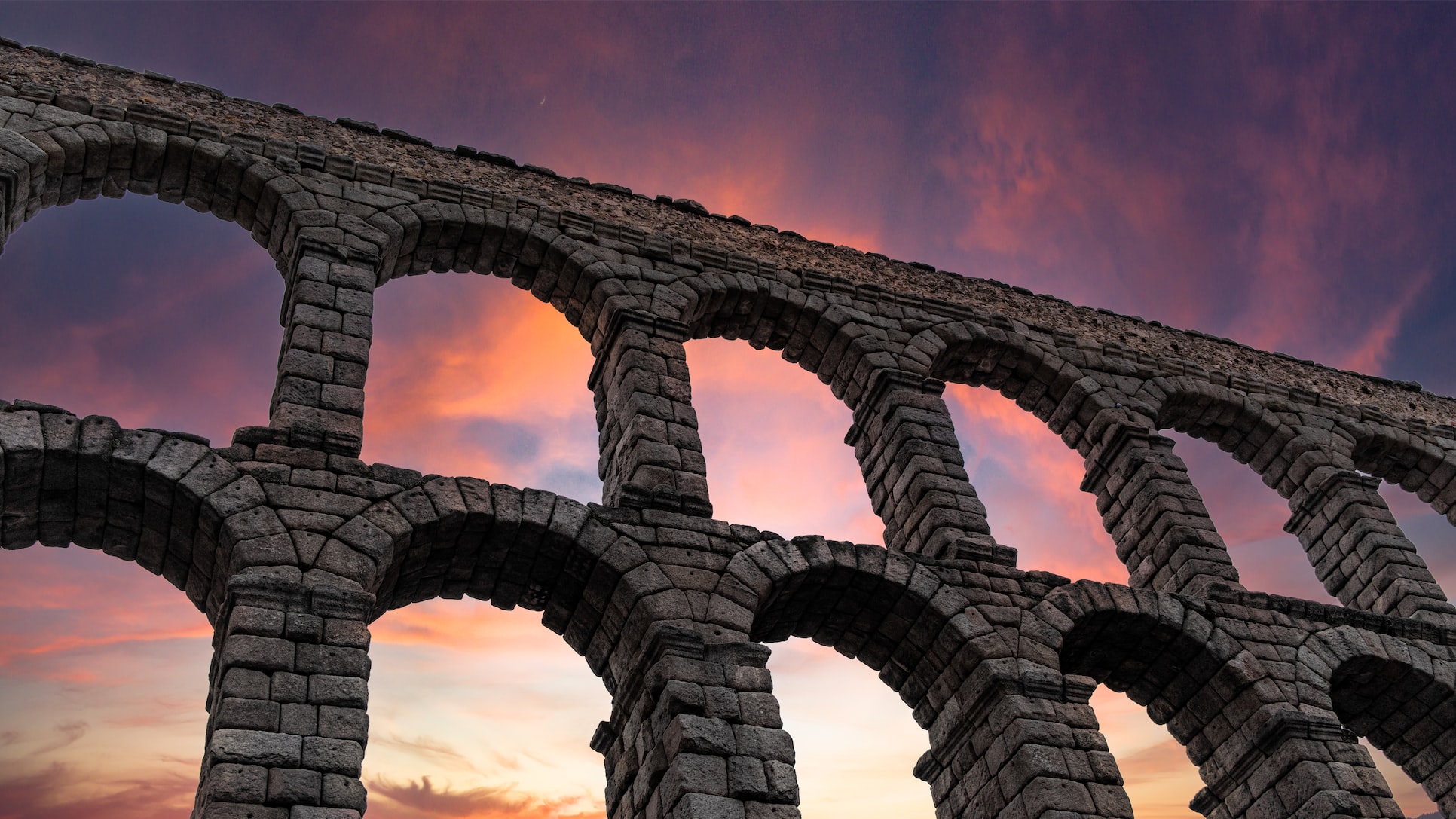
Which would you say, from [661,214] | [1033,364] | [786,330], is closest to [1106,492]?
[1033,364]

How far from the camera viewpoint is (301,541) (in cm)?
834

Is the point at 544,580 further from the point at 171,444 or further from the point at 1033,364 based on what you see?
the point at 1033,364

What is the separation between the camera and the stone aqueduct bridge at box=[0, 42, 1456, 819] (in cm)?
828

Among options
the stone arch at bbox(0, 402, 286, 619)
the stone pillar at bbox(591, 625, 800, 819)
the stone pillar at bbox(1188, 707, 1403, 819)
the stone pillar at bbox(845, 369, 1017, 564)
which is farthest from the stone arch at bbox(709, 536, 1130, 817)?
the stone arch at bbox(0, 402, 286, 619)

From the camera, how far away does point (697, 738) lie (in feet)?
26.9

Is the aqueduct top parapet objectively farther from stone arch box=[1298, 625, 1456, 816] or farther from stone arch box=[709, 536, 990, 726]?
stone arch box=[709, 536, 990, 726]

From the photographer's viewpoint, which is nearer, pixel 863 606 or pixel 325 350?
pixel 325 350

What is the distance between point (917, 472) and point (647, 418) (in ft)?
9.85

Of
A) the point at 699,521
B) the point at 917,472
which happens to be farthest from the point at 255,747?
the point at 917,472

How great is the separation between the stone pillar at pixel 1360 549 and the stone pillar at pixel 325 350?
11.6m

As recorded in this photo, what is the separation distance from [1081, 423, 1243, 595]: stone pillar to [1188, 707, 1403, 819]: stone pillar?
5.02ft

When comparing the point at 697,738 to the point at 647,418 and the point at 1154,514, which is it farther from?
the point at 1154,514

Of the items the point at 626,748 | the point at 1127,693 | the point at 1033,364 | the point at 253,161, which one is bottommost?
the point at 626,748

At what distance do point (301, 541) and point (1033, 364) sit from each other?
967cm
